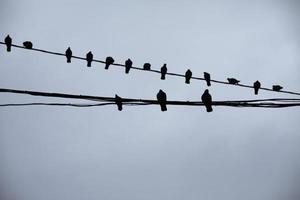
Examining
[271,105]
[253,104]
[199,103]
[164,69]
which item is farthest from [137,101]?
[164,69]

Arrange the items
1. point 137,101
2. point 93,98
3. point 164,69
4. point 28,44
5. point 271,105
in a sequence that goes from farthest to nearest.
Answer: point 28,44, point 164,69, point 271,105, point 137,101, point 93,98

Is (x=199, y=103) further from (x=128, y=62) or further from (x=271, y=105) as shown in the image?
(x=128, y=62)

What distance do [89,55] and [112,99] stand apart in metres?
6.61

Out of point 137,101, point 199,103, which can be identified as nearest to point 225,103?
point 199,103

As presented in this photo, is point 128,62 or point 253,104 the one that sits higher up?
point 128,62

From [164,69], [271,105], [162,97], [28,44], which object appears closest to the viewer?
[271,105]

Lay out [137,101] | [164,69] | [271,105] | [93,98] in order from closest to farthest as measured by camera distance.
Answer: [93,98]
[137,101]
[271,105]
[164,69]

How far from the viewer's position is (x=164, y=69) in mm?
9781

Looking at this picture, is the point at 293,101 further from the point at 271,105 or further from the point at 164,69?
the point at 164,69

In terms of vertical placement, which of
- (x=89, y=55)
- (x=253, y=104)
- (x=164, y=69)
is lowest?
(x=253, y=104)

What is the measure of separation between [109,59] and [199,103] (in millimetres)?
6548

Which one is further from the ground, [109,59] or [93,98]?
[109,59]

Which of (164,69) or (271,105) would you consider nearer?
(271,105)

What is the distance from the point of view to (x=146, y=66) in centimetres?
1098
